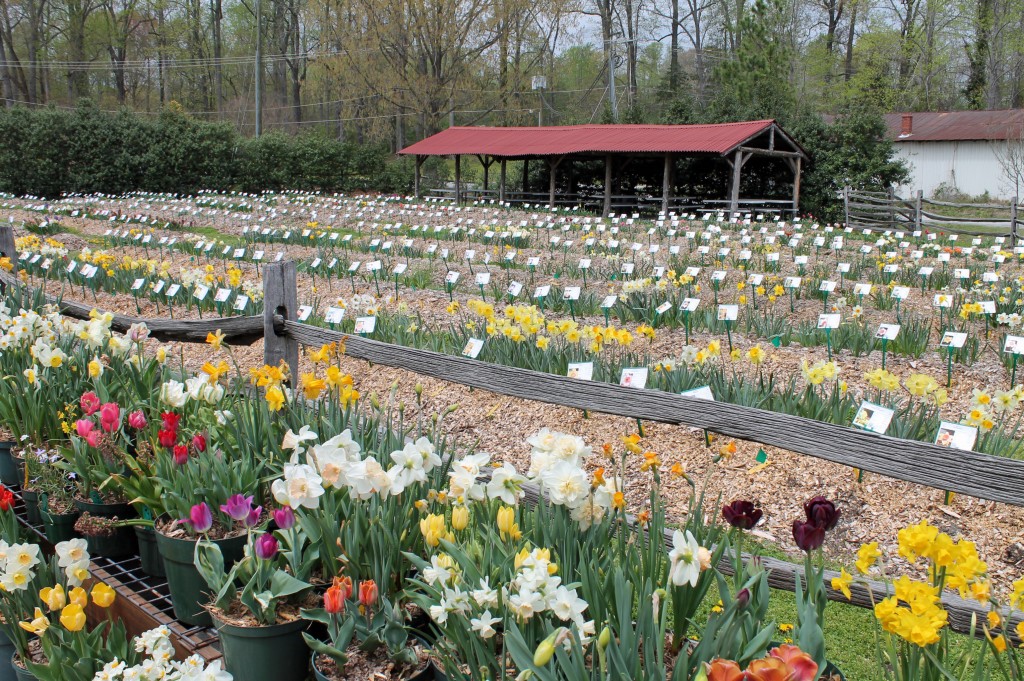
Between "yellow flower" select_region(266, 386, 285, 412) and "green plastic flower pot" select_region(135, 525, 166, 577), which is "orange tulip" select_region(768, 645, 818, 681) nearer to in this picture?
"yellow flower" select_region(266, 386, 285, 412)

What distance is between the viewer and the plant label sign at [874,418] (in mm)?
3770

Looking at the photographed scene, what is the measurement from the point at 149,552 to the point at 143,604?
230 mm

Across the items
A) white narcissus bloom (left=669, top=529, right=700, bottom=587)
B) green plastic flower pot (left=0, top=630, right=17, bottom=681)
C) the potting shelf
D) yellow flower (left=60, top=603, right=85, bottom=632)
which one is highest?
white narcissus bloom (left=669, top=529, right=700, bottom=587)

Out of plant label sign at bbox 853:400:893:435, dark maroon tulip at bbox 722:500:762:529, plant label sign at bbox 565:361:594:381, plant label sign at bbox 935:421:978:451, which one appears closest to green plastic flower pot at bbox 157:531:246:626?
dark maroon tulip at bbox 722:500:762:529

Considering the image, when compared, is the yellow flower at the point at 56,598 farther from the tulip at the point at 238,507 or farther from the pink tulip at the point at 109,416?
the pink tulip at the point at 109,416

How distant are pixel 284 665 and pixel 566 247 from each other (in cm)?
1120

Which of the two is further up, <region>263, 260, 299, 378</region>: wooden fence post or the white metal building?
the white metal building

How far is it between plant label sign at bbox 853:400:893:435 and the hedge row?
2878 cm

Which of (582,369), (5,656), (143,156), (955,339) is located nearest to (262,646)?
(5,656)

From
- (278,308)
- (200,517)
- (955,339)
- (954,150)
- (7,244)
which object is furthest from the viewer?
(954,150)

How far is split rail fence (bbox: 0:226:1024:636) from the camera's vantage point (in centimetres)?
292

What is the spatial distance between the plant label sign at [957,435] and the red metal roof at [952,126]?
100 ft

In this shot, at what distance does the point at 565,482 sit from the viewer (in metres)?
2.03

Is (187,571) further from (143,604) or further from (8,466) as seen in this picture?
(8,466)
